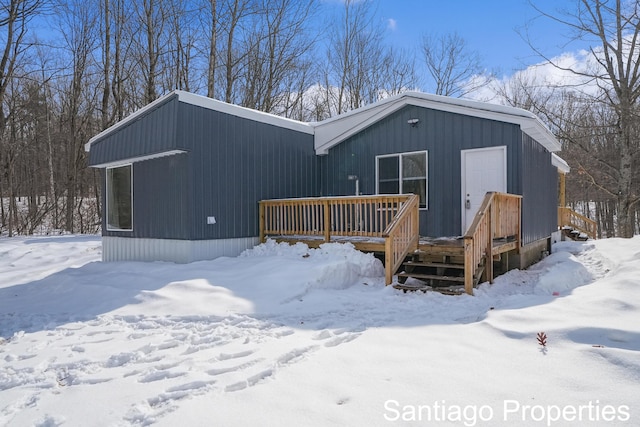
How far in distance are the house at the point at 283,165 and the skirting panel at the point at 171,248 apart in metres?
0.02

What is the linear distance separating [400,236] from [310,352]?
3.58m

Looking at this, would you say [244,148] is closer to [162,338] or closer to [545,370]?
[162,338]

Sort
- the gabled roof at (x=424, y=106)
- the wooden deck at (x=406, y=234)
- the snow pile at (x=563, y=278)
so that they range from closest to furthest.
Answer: the wooden deck at (x=406, y=234), the snow pile at (x=563, y=278), the gabled roof at (x=424, y=106)

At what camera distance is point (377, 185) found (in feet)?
30.6

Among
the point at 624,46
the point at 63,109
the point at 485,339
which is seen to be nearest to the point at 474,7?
the point at 624,46

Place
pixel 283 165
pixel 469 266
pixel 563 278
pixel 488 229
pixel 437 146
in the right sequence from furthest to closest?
1. pixel 283 165
2. pixel 437 146
3. pixel 563 278
4. pixel 488 229
5. pixel 469 266

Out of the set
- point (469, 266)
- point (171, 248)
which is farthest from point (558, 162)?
point (171, 248)

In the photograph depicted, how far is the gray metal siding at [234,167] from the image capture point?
7.68 m

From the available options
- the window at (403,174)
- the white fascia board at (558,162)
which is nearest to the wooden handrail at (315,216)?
the window at (403,174)

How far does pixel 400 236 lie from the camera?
6.62 metres

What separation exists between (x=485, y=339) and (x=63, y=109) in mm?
22613

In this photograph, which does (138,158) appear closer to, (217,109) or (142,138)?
(142,138)

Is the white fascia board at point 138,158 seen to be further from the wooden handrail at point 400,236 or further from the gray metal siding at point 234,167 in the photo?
the wooden handrail at point 400,236

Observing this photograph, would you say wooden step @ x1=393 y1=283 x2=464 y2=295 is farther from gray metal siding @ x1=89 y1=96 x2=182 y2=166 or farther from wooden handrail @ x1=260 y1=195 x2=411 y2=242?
gray metal siding @ x1=89 y1=96 x2=182 y2=166
